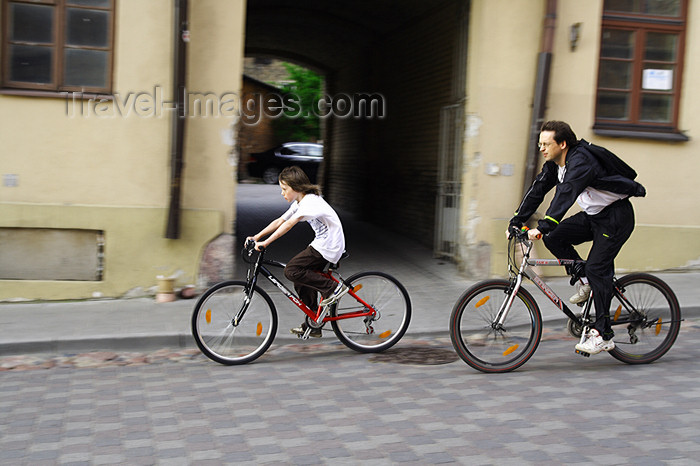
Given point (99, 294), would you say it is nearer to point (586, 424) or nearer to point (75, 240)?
point (75, 240)

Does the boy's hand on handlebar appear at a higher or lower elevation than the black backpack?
lower

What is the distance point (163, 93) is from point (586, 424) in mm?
5777

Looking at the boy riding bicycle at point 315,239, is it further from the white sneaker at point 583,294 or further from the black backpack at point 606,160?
the black backpack at point 606,160

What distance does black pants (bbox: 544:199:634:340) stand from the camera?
18.3ft

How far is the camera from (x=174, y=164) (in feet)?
26.1

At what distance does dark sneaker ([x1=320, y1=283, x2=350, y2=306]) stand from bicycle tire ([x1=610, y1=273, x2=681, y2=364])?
2178mm

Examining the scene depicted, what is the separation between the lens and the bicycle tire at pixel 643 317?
19.1ft

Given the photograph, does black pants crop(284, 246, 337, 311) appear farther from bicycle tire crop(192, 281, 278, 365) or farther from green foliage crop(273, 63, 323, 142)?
green foliage crop(273, 63, 323, 142)

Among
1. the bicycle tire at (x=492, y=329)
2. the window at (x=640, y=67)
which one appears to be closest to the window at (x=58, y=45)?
the bicycle tire at (x=492, y=329)

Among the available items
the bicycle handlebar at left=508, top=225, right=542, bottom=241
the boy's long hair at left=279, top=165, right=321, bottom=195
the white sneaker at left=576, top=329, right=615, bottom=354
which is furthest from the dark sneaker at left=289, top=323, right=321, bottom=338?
the white sneaker at left=576, top=329, right=615, bottom=354

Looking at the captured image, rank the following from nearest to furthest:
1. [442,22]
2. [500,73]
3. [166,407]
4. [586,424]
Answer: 1. [586,424]
2. [166,407]
3. [500,73]
4. [442,22]

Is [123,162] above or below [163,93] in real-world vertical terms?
below

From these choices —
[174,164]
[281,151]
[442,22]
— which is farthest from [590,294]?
[281,151]

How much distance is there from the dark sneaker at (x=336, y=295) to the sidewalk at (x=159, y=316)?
77 cm
